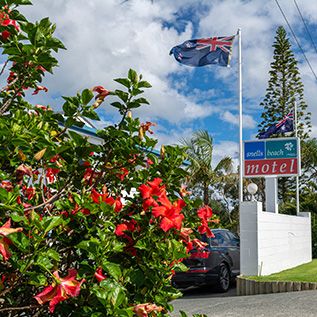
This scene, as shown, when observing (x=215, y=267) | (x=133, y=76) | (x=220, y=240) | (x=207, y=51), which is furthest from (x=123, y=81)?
(x=207, y=51)

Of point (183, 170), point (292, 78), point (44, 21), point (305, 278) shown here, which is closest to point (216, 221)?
point (183, 170)

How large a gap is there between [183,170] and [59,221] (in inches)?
33.6

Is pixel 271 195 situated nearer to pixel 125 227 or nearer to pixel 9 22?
pixel 125 227

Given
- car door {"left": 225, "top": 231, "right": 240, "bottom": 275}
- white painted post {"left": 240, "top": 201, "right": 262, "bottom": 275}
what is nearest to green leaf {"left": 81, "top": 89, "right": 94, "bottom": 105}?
white painted post {"left": 240, "top": 201, "right": 262, "bottom": 275}

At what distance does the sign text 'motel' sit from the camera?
12.7 m

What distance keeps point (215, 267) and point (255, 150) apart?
3396 millimetres

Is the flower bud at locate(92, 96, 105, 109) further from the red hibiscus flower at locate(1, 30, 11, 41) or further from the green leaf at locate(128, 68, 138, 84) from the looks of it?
the red hibiscus flower at locate(1, 30, 11, 41)

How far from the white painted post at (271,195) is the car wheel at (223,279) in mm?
2829

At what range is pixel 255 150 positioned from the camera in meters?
12.9

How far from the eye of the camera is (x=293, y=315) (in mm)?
7094

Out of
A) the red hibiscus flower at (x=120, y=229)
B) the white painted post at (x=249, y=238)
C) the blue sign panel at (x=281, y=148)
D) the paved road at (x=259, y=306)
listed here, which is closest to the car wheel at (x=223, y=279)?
the white painted post at (x=249, y=238)

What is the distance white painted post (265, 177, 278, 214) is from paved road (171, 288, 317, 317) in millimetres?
4572

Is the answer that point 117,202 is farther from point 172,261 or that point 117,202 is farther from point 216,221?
point 216,221

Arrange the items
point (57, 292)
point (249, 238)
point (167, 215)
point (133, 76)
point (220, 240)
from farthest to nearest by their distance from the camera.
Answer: point (220, 240) → point (249, 238) → point (133, 76) → point (167, 215) → point (57, 292)
